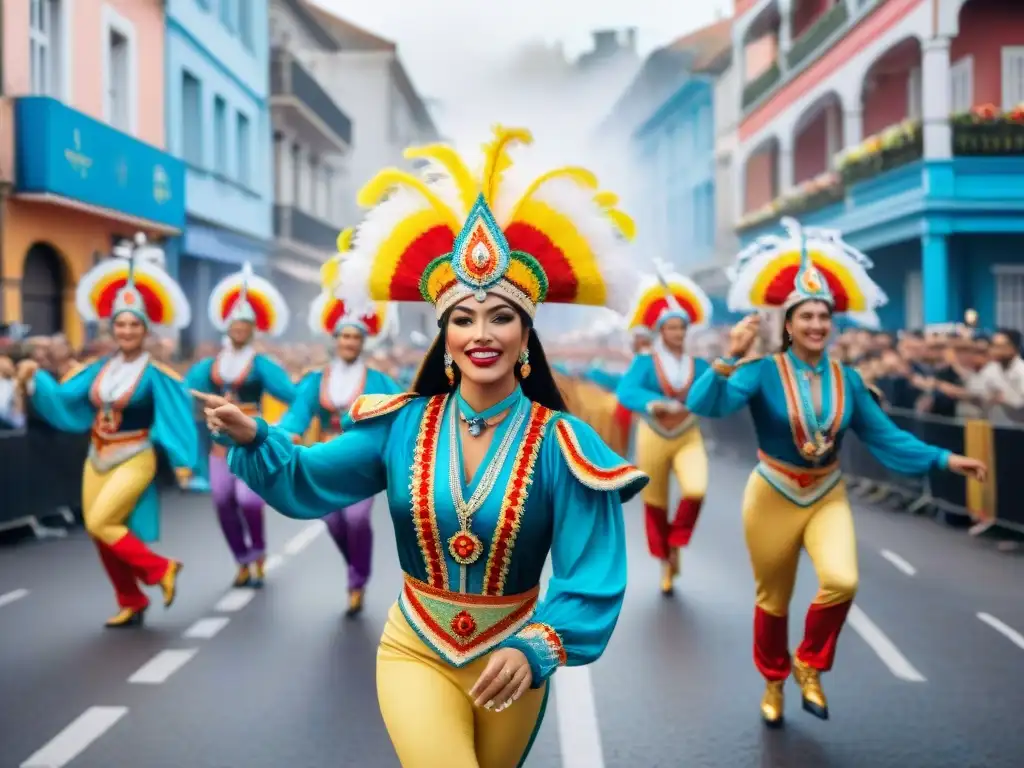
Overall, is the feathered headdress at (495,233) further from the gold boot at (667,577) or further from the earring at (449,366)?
the gold boot at (667,577)

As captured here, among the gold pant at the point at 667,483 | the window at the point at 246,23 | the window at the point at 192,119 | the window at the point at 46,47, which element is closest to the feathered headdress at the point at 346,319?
the gold pant at the point at 667,483

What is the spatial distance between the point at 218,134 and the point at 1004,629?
2408 centimetres

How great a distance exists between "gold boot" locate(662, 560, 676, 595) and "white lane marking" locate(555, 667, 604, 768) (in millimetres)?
2337

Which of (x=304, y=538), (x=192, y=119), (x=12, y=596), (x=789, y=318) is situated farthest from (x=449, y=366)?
(x=192, y=119)

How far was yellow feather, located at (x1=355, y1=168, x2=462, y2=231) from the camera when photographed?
379 cm

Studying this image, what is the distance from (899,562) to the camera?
10.7 metres

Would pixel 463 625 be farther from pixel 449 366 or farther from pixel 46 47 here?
pixel 46 47

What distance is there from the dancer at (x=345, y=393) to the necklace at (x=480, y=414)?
4.65 meters

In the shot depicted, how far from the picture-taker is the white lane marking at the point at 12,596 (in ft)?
29.5

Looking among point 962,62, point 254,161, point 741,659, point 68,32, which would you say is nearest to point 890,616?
point 741,659

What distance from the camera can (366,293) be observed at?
3.89 meters

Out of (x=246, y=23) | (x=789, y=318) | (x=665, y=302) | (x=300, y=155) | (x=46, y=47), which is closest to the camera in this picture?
(x=789, y=318)

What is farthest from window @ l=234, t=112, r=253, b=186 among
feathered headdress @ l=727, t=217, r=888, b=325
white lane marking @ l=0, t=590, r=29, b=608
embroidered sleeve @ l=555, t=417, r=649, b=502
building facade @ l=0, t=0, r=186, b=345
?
embroidered sleeve @ l=555, t=417, r=649, b=502

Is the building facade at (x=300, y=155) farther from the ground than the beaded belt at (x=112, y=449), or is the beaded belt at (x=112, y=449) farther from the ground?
the building facade at (x=300, y=155)
